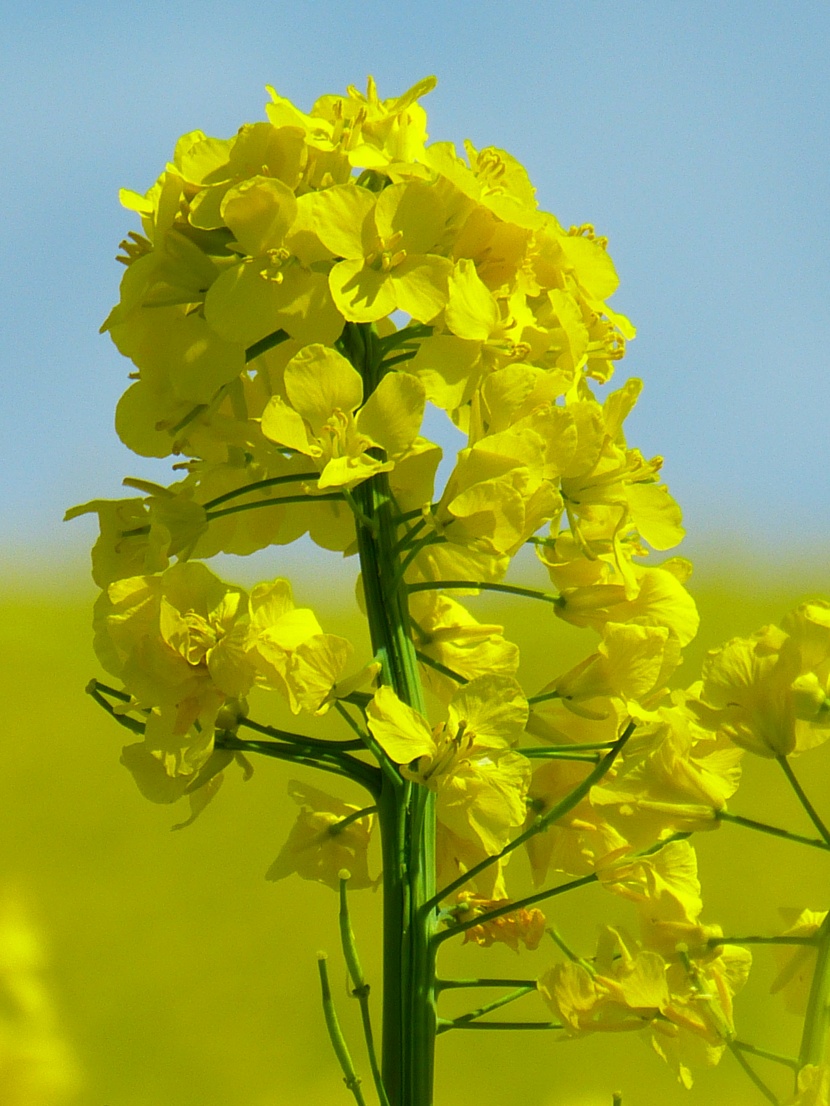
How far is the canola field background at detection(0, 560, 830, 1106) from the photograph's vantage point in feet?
12.0

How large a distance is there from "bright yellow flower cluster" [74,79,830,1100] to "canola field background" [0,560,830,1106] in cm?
252

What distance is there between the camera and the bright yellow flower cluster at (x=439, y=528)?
2.28 ft

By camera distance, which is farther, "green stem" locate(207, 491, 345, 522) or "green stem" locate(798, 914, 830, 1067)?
"green stem" locate(207, 491, 345, 522)

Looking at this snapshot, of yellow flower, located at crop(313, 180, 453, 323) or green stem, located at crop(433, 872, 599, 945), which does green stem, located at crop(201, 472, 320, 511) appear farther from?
green stem, located at crop(433, 872, 599, 945)

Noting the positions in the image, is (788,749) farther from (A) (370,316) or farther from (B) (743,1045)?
(A) (370,316)

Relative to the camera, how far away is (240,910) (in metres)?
4.37

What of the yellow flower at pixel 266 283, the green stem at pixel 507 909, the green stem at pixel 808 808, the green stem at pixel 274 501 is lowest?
the green stem at pixel 507 909

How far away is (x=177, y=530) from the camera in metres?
0.80

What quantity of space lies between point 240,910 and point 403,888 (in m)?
3.87

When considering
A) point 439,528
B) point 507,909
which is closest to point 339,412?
point 439,528

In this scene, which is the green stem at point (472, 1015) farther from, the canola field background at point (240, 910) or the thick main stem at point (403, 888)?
the canola field background at point (240, 910)

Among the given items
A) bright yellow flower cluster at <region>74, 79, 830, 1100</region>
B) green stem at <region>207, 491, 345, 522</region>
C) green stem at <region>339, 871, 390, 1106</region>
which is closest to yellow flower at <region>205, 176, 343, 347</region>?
bright yellow flower cluster at <region>74, 79, 830, 1100</region>

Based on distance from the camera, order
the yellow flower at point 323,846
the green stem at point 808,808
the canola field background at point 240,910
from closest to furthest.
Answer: the green stem at point 808,808 → the yellow flower at point 323,846 → the canola field background at point 240,910

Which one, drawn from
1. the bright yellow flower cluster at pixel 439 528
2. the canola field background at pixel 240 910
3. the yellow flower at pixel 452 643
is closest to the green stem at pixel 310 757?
the bright yellow flower cluster at pixel 439 528
